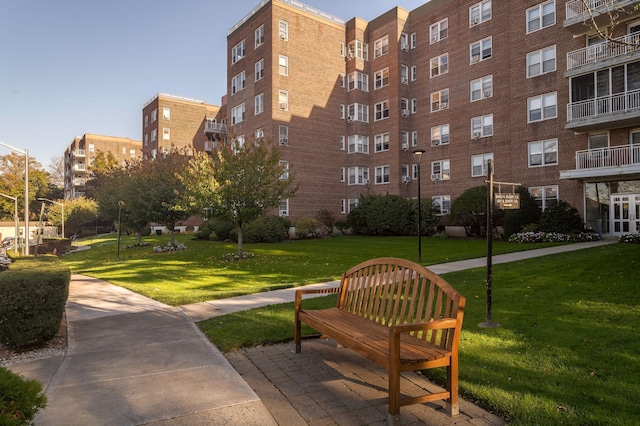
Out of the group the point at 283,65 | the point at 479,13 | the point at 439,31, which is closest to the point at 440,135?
the point at 439,31

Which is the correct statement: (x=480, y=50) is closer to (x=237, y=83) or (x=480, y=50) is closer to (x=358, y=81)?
(x=358, y=81)

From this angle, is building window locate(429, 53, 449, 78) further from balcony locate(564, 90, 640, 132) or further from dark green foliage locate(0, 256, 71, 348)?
dark green foliage locate(0, 256, 71, 348)

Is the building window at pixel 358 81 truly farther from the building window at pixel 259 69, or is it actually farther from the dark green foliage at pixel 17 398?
the dark green foliage at pixel 17 398

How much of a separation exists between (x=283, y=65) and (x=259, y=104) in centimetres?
390

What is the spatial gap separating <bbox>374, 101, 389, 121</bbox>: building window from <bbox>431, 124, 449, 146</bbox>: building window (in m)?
5.07

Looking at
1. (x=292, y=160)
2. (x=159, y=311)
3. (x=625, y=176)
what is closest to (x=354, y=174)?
(x=292, y=160)

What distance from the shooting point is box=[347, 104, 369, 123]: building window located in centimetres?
3978

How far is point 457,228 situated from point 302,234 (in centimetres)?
1153

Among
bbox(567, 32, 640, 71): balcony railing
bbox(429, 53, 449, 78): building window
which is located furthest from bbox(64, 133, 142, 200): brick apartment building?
bbox(567, 32, 640, 71): balcony railing

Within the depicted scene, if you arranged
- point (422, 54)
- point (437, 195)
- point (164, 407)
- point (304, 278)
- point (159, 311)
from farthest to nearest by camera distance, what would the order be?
1. point (422, 54)
2. point (437, 195)
3. point (304, 278)
4. point (159, 311)
5. point (164, 407)

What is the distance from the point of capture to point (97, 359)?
513cm

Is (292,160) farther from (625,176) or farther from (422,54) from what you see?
(625,176)

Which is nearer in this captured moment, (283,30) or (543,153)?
(543,153)

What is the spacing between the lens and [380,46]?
39.5 metres
